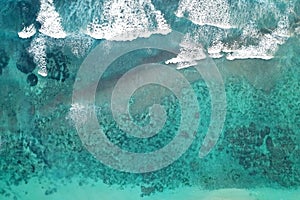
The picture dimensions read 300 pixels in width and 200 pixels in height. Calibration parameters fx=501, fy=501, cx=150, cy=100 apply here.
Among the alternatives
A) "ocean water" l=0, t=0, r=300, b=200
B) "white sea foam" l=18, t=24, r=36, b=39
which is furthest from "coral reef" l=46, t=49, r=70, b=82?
"white sea foam" l=18, t=24, r=36, b=39

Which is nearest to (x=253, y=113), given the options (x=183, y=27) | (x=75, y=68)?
(x=183, y=27)

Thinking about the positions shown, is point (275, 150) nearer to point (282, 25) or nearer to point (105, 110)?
point (282, 25)

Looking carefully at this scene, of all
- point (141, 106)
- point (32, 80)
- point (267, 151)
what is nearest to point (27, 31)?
point (32, 80)

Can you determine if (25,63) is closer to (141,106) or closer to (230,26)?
(141,106)

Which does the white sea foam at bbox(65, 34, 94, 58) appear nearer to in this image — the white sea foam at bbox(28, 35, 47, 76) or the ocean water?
the ocean water

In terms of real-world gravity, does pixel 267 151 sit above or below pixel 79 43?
below

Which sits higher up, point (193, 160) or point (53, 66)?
point (53, 66)
